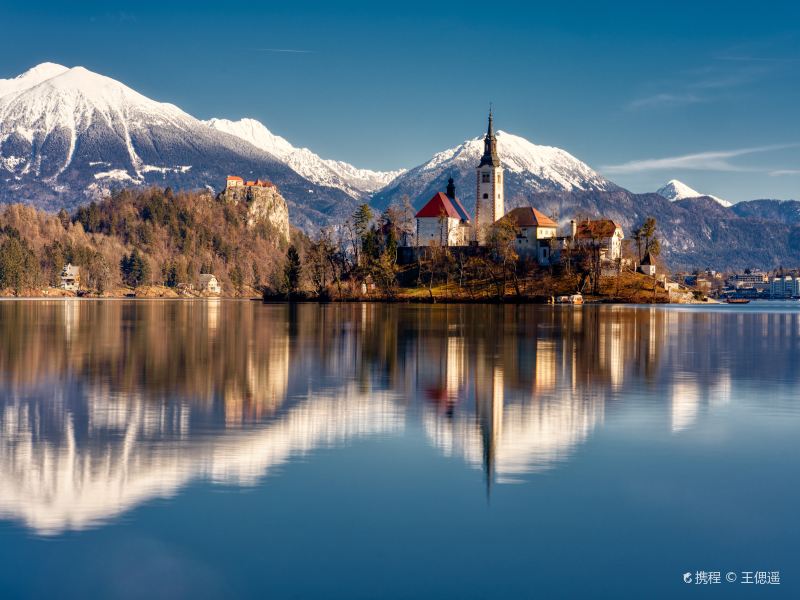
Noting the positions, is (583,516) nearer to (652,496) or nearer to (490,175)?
(652,496)

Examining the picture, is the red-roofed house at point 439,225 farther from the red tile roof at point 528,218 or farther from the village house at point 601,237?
the village house at point 601,237

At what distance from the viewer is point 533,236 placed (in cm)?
18088

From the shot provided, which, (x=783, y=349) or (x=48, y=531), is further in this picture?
(x=783, y=349)

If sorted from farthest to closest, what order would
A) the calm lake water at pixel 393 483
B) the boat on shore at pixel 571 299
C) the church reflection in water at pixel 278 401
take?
the boat on shore at pixel 571 299 < the church reflection in water at pixel 278 401 < the calm lake water at pixel 393 483

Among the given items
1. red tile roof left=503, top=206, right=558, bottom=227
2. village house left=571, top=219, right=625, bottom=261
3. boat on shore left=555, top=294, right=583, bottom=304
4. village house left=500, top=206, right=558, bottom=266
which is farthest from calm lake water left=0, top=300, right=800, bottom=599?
red tile roof left=503, top=206, right=558, bottom=227

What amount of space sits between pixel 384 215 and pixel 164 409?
162994mm

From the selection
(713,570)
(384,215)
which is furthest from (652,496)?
(384,215)

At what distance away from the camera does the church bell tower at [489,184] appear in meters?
196

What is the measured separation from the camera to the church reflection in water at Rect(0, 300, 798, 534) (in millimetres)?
20844

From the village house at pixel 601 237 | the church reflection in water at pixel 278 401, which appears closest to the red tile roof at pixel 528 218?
the village house at pixel 601 237

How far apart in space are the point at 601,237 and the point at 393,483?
161561 millimetres

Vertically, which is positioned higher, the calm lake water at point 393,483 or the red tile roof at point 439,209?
the red tile roof at point 439,209

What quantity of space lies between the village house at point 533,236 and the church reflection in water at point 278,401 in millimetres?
114923

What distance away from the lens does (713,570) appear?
49.2 feet
